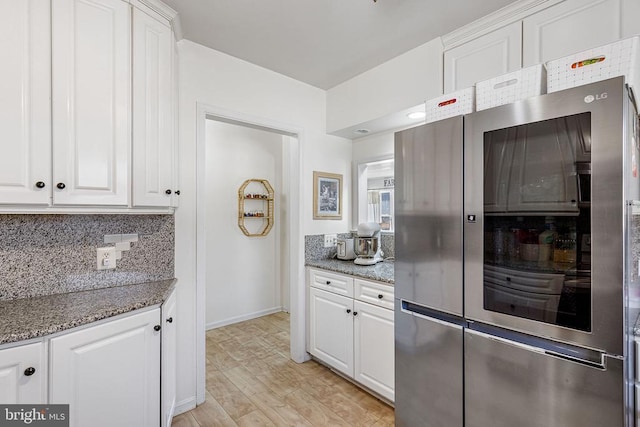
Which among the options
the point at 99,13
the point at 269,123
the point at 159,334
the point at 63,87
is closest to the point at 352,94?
the point at 269,123

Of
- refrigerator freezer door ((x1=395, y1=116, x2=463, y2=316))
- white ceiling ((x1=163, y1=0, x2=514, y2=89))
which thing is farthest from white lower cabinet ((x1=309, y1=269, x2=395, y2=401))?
white ceiling ((x1=163, y1=0, x2=514, y2=89))

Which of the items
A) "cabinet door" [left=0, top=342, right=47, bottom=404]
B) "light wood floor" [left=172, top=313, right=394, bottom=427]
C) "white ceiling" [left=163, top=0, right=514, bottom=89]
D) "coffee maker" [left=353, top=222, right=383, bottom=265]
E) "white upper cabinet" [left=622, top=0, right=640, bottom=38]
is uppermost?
"white ceiling" [left=163, top=0, right=514, bottom=89]

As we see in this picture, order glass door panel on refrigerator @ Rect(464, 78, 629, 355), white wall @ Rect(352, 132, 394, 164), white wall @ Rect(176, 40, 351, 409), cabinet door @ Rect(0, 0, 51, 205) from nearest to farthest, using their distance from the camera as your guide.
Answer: glass door panel on refrigerator @ Rect(464, 78, 629, 355), cabinet door @ Rect(0, 0, 51, 205), white wall @ Rect(176, 40, 351, 409), white wall @ Rect(352, 132, 394, 164)

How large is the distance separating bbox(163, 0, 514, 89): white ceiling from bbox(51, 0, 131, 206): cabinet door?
0.44m

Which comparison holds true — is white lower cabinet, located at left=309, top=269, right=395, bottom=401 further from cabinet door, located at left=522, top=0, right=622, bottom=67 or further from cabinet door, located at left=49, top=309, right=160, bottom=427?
cabinet door, located at left=522, top=0, right=622, bottom=67

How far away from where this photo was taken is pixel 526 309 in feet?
4.08

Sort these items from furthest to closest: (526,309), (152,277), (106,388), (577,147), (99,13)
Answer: (152,277) → (99,13) → (106,388) → (526,309) → (577,147)

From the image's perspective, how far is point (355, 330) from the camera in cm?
228

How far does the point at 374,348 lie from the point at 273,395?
33.1 inches

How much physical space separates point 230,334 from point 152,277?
67.7 inches

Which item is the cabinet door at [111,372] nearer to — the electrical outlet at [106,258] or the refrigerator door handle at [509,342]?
the electrical outlet at [106,258]

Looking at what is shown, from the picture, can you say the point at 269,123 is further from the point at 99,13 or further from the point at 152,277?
the point at 152,277

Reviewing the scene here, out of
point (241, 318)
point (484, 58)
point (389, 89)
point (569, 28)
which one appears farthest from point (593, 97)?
point (241, 318)

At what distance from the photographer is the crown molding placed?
1.65 meters
